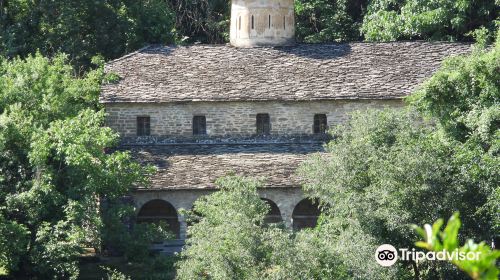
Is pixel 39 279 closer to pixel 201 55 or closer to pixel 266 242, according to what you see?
pixel 266 242

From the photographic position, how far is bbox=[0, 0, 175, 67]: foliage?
43.3 metres

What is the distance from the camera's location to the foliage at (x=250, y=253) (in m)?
23.1

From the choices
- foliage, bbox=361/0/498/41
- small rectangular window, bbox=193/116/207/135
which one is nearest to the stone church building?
small rectangular window, bbox=193/116/207/135

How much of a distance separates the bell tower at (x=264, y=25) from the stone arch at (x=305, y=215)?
7.53 meters

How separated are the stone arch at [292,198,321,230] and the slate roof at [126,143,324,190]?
1.49 meters

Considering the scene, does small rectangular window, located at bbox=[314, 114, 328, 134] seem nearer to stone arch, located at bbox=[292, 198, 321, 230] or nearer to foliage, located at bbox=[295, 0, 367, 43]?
stone arch, located at bbox=[292, 198, 321, 230]

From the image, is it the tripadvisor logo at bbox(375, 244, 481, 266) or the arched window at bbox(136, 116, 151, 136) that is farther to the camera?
the arched window at bbox(136, 116, 151, 136)

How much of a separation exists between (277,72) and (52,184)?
476 inches

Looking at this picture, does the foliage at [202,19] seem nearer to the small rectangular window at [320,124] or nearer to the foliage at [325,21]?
the foliage at [325,21]

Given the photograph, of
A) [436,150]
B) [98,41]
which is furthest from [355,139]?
[98,41]

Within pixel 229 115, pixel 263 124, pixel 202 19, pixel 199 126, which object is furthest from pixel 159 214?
pixel 202 19

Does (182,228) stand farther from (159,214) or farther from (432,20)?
(432,20)

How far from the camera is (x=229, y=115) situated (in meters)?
37.0

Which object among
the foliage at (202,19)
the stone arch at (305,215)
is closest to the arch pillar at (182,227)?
the stone arch at (305,215)
